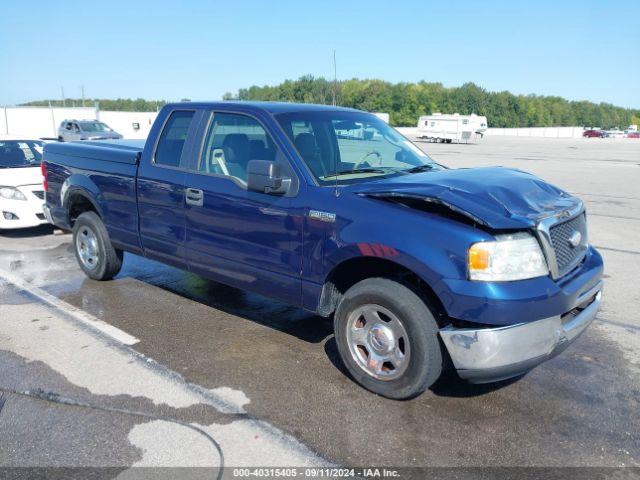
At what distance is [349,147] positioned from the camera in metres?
4.65

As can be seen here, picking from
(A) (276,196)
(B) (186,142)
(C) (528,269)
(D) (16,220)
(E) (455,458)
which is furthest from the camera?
(D) (16,220)

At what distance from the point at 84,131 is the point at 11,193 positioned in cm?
2159

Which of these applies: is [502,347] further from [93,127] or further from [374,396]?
[93,127]

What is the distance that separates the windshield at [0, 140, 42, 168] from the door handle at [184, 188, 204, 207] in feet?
19.2

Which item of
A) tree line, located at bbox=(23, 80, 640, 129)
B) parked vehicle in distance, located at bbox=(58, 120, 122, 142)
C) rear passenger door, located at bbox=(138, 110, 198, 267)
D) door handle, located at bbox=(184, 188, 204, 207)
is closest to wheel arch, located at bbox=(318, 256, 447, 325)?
door handle, located at bbox=(184, 188, 204, 207)

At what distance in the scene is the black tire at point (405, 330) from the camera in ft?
11.1

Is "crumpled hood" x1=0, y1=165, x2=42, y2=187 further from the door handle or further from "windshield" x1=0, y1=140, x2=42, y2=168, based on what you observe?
the door handle

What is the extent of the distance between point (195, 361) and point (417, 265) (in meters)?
1.99

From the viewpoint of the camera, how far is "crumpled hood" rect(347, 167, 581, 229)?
3.27m

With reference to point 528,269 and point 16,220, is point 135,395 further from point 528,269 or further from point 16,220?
point 16,220

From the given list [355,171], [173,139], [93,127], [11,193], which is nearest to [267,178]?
[355,171]

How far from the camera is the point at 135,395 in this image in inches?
146

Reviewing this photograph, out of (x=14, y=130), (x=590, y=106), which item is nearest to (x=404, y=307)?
(x=14, y=130)

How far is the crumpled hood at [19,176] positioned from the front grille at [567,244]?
7918mm
